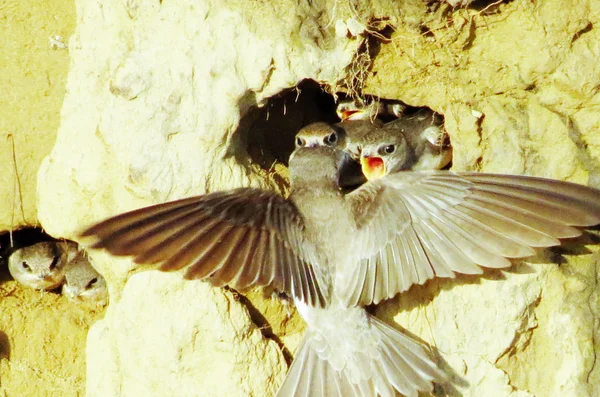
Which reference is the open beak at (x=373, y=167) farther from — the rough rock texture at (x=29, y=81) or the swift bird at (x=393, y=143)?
the rough rock texture at (x=29, y=81)

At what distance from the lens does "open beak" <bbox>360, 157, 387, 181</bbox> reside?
4343 millimetres

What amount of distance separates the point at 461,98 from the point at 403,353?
112 cm

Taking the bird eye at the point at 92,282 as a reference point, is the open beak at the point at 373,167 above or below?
above

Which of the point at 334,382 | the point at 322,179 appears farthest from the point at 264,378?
the point at 322,179

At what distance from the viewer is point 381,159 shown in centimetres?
432

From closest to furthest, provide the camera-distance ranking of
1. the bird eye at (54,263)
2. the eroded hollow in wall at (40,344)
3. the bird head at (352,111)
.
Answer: the bird head at (352,111), the eroded hollow in wall at (40,344), the bird eye at (54,263)

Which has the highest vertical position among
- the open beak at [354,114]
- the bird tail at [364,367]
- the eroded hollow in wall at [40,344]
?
the open beak at [354,114]

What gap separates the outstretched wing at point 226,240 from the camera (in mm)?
3246

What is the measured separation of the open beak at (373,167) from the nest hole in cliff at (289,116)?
0.27m

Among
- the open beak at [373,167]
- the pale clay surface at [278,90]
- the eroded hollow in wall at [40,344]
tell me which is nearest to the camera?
the pale clay surface at [278,90]

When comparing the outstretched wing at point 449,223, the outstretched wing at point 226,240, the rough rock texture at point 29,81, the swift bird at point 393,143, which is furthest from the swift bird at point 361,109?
the rough rock texture at point 29,81

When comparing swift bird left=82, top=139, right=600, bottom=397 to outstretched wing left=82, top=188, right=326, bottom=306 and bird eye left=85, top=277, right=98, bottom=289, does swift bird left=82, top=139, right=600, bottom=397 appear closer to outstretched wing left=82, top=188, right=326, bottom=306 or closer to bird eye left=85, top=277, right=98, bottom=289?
outstretched wing left=82, top=188, right=326, bottom=306

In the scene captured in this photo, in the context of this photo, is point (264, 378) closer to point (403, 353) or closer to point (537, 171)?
point (403, 353)

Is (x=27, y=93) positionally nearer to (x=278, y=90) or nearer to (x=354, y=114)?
(x=278, y=90)
